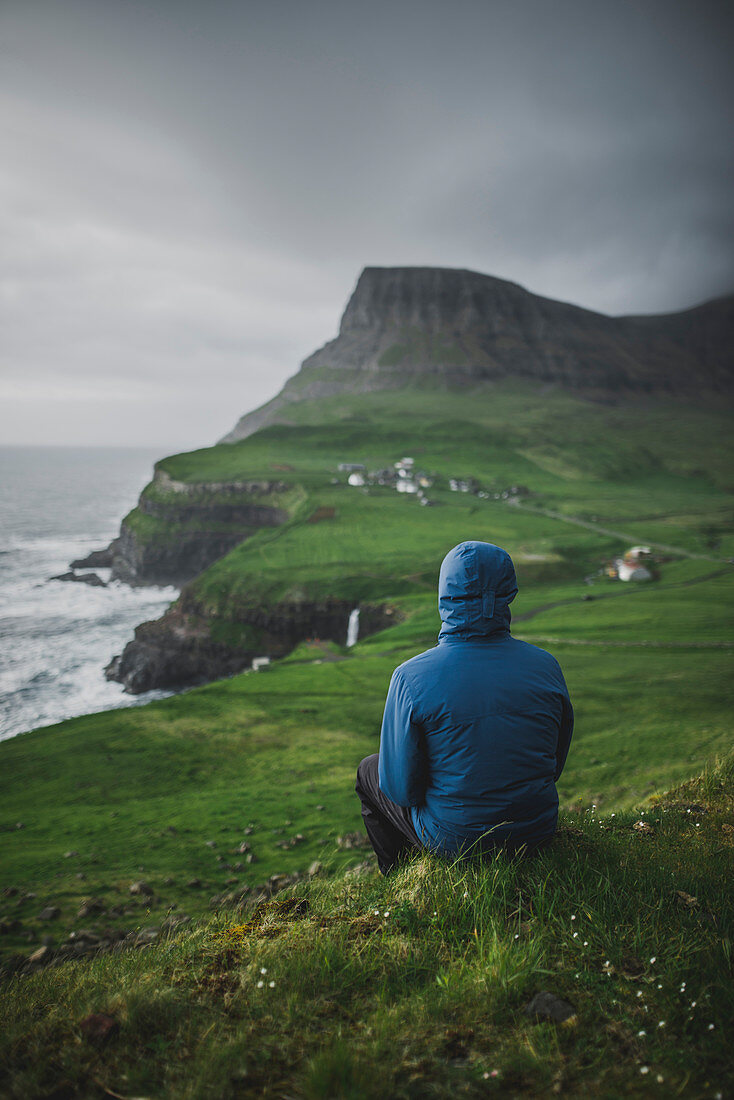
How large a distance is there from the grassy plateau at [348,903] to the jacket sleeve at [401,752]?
2.15ft

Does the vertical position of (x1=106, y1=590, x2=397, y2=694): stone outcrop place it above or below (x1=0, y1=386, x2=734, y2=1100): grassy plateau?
below

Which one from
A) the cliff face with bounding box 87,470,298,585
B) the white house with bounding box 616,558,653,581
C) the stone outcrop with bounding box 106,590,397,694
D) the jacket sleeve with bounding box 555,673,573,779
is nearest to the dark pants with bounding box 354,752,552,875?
the jacket sleeve with bounding box 555,673,573,779

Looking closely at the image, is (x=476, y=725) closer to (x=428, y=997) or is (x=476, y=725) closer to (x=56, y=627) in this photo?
(x=428, y=997)

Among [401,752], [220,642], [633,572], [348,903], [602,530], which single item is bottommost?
[220,642]

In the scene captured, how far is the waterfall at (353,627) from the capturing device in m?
62.4

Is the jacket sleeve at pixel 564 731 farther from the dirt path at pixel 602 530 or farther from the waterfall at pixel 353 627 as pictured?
the dirt path at pixel 602 530

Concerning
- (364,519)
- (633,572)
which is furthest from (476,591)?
(364,519)

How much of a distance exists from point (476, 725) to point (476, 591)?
1090 millimetres

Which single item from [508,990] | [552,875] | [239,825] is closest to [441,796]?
[552,875]

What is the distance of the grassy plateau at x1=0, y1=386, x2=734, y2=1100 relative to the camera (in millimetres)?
3070

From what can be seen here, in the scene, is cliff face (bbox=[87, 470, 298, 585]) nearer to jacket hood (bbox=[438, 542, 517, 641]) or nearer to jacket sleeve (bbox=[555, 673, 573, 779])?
jacket sleeve (bbox=[555, 673, 573, 779])

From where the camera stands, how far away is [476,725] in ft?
14.6

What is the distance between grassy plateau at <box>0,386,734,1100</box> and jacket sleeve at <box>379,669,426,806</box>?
654 millimetres

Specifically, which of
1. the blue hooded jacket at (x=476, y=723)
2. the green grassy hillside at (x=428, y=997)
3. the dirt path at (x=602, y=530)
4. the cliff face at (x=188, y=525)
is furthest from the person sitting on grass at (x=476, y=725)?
the cliff face at (x=188, y=525)
